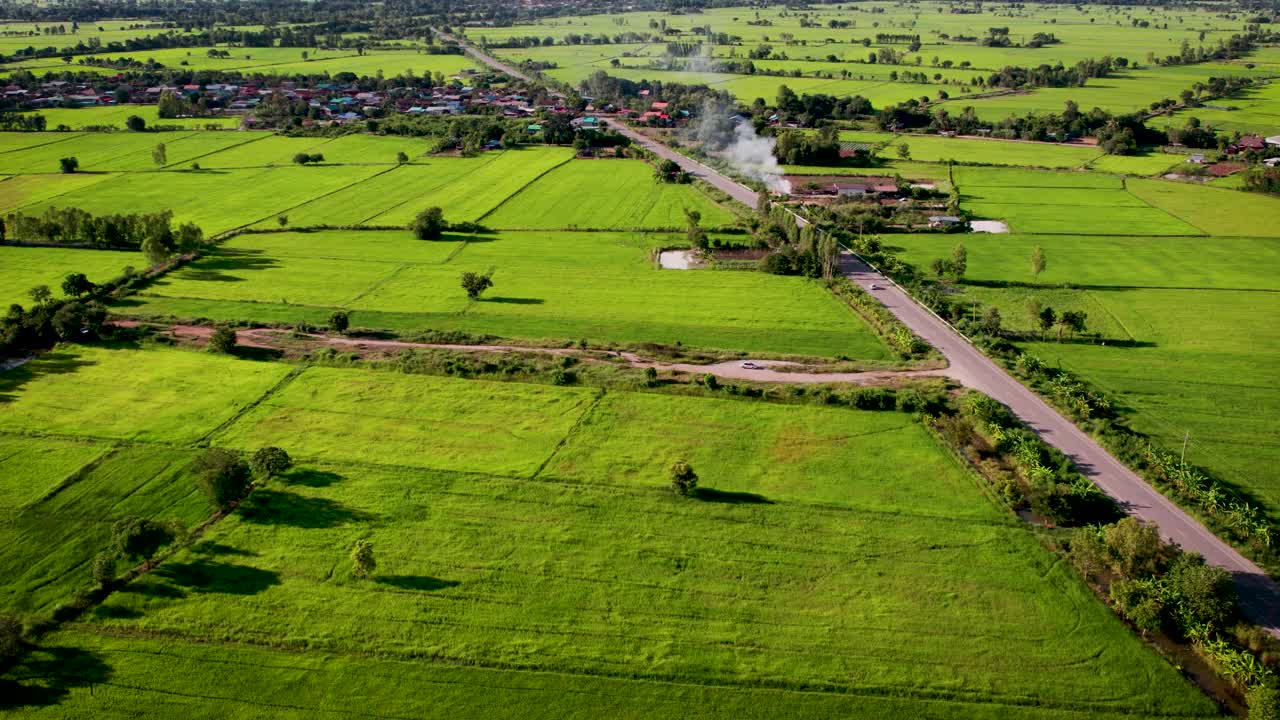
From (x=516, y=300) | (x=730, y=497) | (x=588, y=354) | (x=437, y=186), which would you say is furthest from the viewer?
(x=437, y=186)

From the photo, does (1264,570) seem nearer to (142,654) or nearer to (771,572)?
(771,572)

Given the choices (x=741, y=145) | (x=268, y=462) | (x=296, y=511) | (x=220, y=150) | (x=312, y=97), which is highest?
(x=312, y=97)

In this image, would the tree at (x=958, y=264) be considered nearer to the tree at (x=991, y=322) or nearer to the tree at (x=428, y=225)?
the tree at (x=991, y=322)

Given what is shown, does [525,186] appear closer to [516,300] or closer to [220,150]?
[516,300]

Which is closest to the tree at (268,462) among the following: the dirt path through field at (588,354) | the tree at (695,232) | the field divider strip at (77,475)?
the field divider strip at (77,475)

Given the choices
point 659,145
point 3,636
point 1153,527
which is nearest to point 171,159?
point 659,145

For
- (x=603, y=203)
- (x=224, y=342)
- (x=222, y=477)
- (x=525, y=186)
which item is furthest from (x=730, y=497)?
(x=525, y=186)
